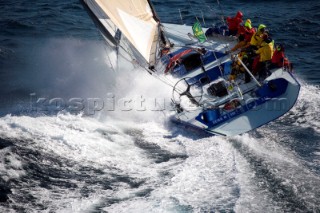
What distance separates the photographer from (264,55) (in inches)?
384

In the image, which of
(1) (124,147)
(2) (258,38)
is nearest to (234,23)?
(2) (258,38)

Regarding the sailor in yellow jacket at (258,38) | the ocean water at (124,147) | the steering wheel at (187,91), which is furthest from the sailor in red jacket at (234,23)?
the steering wheel at (187,91)

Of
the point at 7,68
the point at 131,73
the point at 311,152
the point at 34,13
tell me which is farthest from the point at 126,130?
the point at 34,13

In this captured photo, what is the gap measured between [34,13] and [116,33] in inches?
280

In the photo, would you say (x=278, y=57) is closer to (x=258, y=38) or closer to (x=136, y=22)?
(x=258, y=38)

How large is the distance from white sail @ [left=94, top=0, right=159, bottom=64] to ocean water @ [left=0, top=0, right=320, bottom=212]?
0.88 metres

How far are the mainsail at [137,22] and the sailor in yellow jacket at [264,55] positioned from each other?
2.57 m

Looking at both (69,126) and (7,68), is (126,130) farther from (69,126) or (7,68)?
(7,68)

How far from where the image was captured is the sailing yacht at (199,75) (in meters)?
8.89

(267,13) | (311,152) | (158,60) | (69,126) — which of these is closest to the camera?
(311,152)

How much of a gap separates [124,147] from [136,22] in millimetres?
Result: 3211

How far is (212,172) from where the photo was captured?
7574 mm

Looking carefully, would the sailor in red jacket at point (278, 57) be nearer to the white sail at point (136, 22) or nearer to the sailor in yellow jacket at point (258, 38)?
the sailor in yellow jacket at point (258, 38)

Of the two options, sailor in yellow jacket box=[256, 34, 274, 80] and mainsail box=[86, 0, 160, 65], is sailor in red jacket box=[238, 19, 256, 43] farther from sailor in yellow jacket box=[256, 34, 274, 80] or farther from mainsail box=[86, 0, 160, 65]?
mainsail box=[86, 0, 160, 65]
